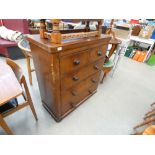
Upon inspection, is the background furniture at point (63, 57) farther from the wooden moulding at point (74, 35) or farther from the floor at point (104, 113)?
the floor at point (104, 113)

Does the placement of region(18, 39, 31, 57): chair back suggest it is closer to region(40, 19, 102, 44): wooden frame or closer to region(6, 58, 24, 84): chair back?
region(6, 58, 24, 84): chair back

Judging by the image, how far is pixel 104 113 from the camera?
1.59 m

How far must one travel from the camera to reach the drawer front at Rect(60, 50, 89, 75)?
2.99 feet

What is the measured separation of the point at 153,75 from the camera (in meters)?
2.68

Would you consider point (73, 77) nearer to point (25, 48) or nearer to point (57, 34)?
point (57, 34)

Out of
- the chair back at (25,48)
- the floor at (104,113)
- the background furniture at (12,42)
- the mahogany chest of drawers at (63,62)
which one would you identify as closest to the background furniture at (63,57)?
the mahogany chest of drawers at (63,62)

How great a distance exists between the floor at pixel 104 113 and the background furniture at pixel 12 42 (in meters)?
1.13

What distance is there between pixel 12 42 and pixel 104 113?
8.38 feet

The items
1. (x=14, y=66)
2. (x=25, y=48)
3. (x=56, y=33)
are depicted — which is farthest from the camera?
(x=25, y=48)

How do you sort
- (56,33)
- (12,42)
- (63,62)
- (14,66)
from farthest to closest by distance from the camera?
(12,42) < (14,66) < (63,62) < (56,33)

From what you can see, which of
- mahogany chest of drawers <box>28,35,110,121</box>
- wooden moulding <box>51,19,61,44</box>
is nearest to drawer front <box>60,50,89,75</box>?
mahogany chest of drawers <box>28,35,110,121</box>

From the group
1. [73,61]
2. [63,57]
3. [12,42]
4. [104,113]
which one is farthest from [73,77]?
[12,42]
